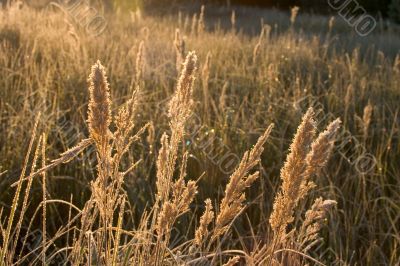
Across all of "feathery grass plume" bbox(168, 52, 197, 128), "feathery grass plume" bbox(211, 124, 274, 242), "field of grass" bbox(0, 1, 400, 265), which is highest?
"feathery grass plume" bbox(168, 52, 197, 128)

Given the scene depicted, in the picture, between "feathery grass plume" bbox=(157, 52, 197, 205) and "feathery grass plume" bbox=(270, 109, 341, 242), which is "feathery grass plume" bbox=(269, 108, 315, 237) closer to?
"feathery grass plume" bbox=(270, 109, 341, 242)

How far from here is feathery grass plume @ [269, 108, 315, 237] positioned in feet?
2.15

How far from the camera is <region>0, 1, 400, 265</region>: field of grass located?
0.73 meters

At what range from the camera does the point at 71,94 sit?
8.20 feet

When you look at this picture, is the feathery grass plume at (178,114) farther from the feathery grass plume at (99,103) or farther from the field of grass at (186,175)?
the feathery grass plume at (99,103)

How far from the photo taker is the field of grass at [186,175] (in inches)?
28.8

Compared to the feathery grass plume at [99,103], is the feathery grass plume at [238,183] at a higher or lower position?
lower

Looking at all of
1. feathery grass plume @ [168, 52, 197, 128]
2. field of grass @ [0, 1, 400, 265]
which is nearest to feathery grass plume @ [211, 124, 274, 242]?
field of grass @ [0, 1, 400, 265]

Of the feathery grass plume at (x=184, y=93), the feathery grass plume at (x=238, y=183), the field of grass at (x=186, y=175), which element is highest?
the feathery grass plume at (x=184, y=93)

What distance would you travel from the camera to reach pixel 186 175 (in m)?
1.90

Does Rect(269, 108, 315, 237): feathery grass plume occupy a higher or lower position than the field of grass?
higher

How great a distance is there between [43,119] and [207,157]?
620 mm

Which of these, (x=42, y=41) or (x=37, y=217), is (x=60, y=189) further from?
(x=42, y=41)

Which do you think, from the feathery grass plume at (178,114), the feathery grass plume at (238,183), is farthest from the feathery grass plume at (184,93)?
the feathery grass plume at (238,183)
